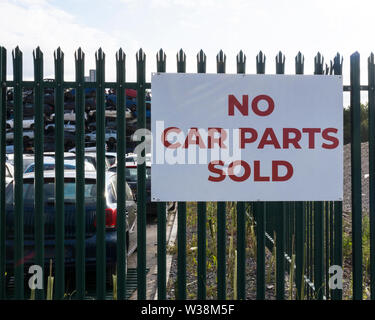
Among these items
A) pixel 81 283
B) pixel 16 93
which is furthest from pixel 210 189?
pixel 16 93

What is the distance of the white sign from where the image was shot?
4.07 meters

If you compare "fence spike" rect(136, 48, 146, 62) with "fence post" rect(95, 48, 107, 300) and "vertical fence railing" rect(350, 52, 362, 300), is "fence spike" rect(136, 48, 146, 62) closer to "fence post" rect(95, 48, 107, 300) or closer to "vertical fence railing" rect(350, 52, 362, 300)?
"fence post" rect(95, 48, 107, 300)

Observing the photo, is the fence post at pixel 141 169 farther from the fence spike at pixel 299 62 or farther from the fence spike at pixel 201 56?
the fence spike at pixel 299 62

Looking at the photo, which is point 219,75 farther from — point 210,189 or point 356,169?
point 356,169

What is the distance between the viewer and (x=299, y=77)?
163 inches

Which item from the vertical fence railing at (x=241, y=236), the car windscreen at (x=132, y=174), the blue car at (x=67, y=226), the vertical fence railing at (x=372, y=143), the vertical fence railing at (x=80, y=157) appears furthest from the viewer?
the car windscreen at (x=132, y=174)

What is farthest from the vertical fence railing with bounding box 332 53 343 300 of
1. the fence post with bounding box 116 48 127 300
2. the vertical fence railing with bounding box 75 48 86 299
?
the vertical fence railing with bounding box 75 48 86 299

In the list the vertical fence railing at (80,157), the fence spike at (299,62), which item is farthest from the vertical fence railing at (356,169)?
the vertical fence railing at (80,157)

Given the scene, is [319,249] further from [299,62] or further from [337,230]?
[299,62]

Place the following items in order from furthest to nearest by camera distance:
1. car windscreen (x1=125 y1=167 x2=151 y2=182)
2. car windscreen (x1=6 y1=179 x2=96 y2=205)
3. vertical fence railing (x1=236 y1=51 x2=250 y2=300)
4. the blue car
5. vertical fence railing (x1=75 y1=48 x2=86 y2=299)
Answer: car windscreen (x1=125 y1=167 x2=151 y2=182) < car windscreen (x1=6 y1=179 x2=96 y2=205) < the blue car < vertical fence railing (x1=236 y1=51 x2=250 y2=300) < vertical fence railing (x1=75 y1=48 x2=86 y2=299)

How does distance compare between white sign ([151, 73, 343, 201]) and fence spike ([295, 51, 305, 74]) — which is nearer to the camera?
white sign ([151, 73, 343, 201])

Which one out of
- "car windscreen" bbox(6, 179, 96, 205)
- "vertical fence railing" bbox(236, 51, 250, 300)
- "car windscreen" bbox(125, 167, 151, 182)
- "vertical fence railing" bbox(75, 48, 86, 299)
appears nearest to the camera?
"vertical fence railing" bbox(75, 48, 86, 299)

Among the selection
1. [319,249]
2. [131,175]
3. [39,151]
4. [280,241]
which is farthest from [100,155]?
[131,175]

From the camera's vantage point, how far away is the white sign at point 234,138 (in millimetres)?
4066
